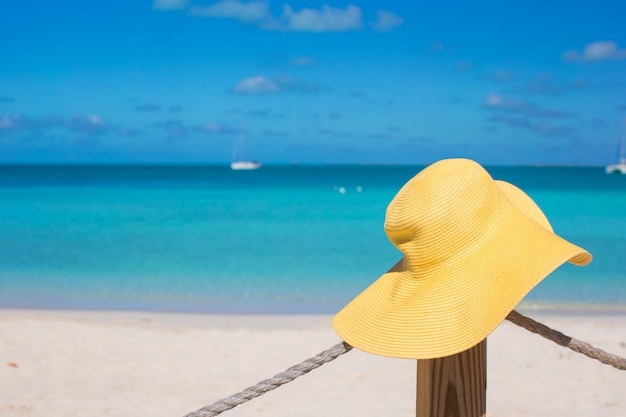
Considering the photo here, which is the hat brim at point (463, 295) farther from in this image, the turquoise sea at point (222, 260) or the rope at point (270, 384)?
the turquoise sea at point (222, 260)

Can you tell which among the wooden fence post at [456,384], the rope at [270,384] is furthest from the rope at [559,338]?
the rope at [270,384]

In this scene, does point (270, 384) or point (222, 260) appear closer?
point (270, 384)

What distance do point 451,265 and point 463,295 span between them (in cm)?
9

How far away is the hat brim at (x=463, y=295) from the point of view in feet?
4.27

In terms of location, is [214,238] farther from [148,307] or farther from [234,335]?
[234,335]

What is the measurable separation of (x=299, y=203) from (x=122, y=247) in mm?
18408

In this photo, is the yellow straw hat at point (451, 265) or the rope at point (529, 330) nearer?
the yellow straw hat at point (451, 265)

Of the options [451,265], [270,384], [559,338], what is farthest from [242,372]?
[451,265]

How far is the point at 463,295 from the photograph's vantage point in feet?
4.42

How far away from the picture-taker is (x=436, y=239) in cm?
143

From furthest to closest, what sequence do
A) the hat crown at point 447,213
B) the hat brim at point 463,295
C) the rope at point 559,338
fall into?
the rope at point 559,338
the hat crown at point 447,213
the hat brim at point 463,295

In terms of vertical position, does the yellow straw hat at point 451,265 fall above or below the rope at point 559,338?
above

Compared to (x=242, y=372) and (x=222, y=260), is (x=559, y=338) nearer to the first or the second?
(x=242, y=372)

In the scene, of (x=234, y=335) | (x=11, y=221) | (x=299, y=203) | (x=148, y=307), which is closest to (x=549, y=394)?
(x=234, y=335)
